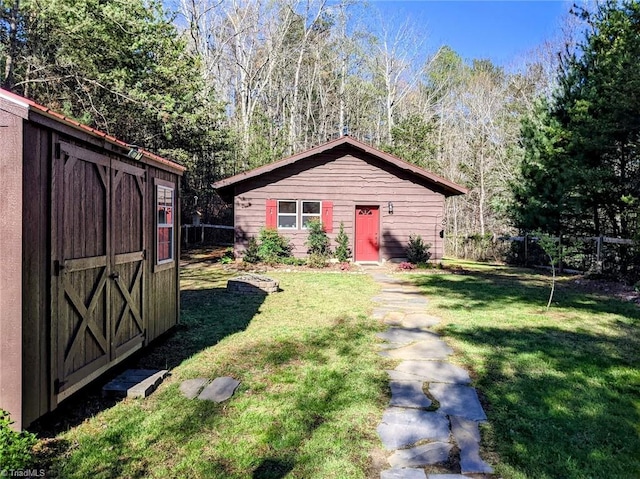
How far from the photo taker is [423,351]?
16.1 feet

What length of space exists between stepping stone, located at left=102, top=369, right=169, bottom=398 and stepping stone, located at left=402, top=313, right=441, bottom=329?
3.45 m

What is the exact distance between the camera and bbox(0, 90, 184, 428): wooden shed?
2611mm

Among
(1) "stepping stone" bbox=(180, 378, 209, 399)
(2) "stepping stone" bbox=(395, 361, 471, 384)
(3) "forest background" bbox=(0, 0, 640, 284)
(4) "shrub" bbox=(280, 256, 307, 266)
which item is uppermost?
(3) "forest background" bbox=(0, 0, 640, 284)

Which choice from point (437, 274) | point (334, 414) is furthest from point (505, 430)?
point (437, 274)

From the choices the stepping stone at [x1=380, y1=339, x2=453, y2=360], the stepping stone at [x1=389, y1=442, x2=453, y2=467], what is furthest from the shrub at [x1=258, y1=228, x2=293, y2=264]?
the stepping stone at [x1=389, y1=442, x2=453, y2=467]

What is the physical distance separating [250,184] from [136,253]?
9835 millimetres

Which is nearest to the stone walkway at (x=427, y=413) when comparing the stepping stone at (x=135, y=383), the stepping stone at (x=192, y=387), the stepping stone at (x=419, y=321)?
the stepping stone at (x=419, y=321)

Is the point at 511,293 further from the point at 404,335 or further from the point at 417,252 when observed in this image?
the point at 417,252

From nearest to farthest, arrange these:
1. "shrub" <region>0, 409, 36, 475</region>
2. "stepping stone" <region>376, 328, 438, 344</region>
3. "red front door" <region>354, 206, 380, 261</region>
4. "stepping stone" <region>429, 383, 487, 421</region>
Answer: "shrub" <region>0, 409, 36, 475</region> → "stepping stone" <region>429, 383, 487, 421</region> → "stepping stone" <region>376, 328, 438, 344</region> → "red front door" <region>354, 206, 380, 261</region>

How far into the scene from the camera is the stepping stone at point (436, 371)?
13.4 feet

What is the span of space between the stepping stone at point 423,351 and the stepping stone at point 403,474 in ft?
6.95

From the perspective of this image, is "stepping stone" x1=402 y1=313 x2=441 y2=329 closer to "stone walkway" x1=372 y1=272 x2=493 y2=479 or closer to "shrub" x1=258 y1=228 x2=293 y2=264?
"stone walkway" x1=372 y1=272 x2=493 y2=479

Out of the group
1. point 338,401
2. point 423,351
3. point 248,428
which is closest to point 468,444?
point 338,401

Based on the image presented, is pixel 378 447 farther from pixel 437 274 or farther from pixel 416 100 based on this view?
pixel 416 100
